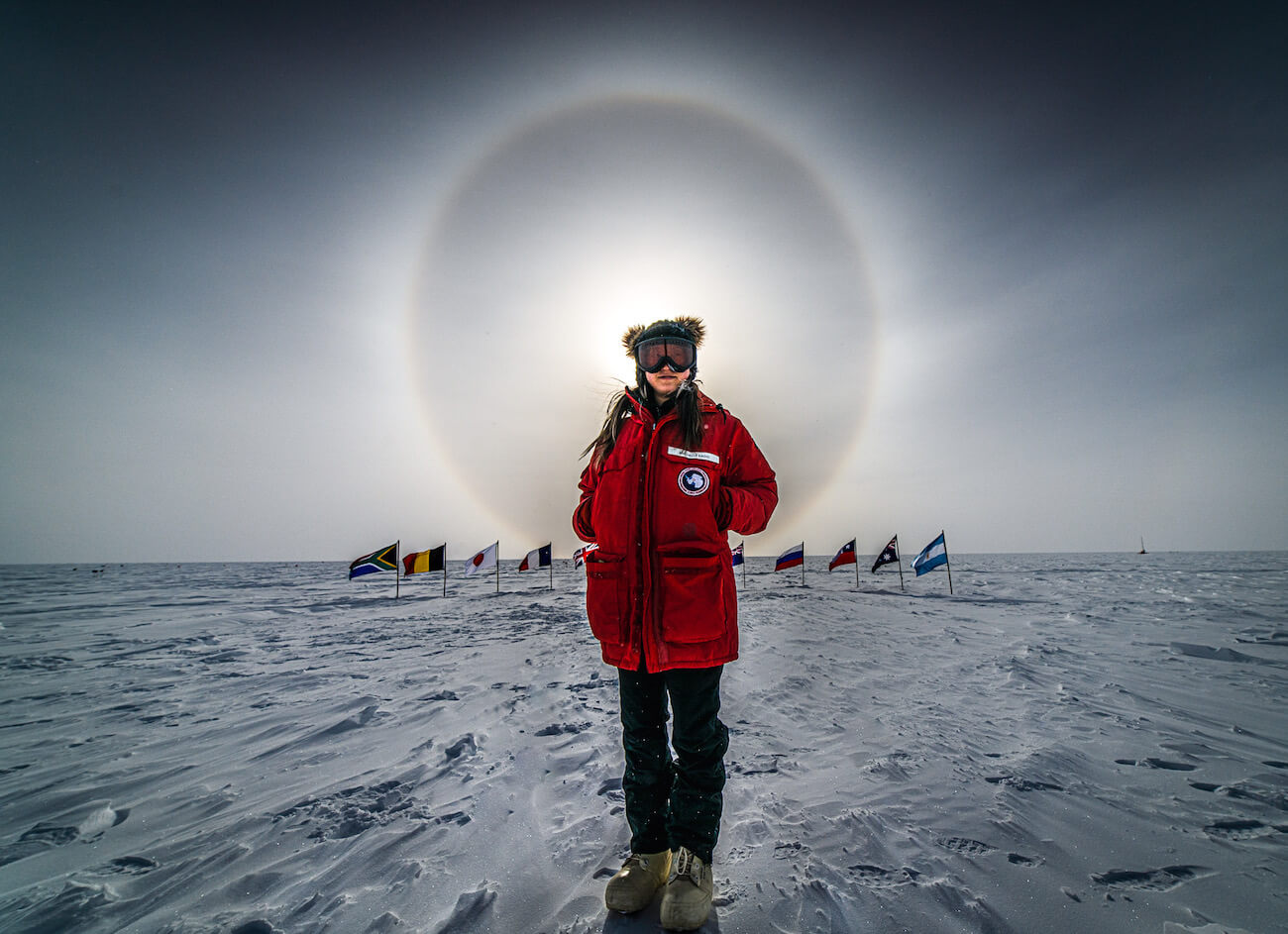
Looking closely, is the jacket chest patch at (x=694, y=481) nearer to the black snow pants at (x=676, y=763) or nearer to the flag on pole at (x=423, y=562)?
the black snow pants at (x=676, y=763)

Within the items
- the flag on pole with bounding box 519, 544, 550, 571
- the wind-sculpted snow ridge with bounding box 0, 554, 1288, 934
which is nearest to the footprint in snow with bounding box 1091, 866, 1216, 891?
the wind-sculpted snow ridge with bounding box 0, 554, 1288, 934

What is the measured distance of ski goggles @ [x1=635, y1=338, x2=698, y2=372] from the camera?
8.09 ft

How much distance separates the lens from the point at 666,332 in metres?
2.50

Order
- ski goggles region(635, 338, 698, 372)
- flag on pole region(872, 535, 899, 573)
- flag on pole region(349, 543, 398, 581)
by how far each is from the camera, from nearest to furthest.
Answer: ski goggles region(635, 338, 698, 372) < flag on pole region(349, 543, 398, 581) < flag on pole region(872, 535, 899, 573)

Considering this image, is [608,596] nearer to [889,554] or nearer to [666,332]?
[666,332]

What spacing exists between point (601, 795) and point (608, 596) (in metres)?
1.80

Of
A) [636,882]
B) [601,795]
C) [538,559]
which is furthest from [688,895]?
[538,559]

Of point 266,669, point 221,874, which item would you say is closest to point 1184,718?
point 221,874

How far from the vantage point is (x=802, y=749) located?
378cm

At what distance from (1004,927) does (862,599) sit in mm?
17985

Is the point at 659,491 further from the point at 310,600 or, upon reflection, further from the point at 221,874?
the point at 310,600

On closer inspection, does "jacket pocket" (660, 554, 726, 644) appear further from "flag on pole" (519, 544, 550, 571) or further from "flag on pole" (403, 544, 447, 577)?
"flag on pole" (519, 544, 550, 571)

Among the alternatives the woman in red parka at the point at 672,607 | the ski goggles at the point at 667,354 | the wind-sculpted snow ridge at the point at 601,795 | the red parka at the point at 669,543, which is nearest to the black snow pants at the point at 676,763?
the woman in red parka at the point at 672,607

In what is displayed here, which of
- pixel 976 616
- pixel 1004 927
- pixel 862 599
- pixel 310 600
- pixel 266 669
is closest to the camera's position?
pixel 1004 927
